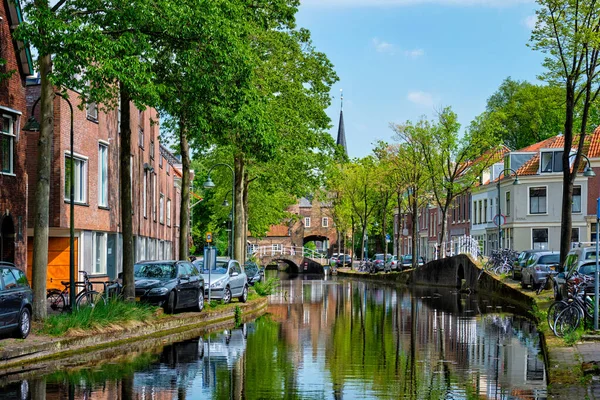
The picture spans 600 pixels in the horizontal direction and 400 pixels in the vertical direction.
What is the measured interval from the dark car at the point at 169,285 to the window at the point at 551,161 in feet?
136

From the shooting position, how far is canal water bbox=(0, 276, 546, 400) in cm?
1202

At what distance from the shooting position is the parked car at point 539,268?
115 feet

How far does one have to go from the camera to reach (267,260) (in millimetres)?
110500

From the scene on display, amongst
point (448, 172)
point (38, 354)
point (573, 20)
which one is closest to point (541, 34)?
point (573, 20)

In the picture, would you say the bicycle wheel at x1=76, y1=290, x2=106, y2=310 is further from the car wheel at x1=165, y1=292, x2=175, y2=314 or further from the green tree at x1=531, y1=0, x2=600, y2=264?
the green tree at x1=531, y1=0, x2=600, y2=264

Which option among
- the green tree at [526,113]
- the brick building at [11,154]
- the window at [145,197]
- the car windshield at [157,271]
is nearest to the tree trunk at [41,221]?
the brick building at [11,154]

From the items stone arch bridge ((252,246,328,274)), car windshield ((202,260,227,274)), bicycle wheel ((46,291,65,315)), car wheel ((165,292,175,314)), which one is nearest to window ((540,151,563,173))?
car windshield ((202,260,227,274))

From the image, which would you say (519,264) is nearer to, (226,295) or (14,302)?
(226,295)

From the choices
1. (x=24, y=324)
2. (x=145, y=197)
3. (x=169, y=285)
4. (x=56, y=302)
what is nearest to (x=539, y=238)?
(x=145, y=197)

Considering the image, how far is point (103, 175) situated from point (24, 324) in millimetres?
18002

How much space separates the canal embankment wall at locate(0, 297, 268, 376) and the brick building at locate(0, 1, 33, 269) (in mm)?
5317

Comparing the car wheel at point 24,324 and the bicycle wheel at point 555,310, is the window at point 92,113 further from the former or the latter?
the bicycle wheel at point 555,310

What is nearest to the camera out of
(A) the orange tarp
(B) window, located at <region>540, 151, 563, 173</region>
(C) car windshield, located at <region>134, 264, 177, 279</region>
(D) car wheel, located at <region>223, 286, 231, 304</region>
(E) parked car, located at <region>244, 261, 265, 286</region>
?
(C) car windshield, located at <region>134, 264, 177, 279</region>

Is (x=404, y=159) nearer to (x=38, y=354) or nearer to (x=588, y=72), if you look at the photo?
(x=588, y=72)
